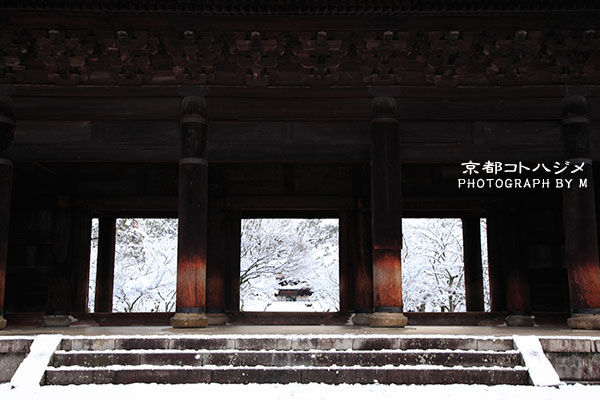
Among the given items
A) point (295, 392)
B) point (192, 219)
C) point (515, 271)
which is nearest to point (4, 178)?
point (192, 219)

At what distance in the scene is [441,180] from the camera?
37.8 feet

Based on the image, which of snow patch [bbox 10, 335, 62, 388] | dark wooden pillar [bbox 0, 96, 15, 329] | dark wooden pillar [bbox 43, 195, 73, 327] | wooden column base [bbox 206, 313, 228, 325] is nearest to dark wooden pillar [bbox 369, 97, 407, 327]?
wooden column base [bbox 206, 313, 228, 325]

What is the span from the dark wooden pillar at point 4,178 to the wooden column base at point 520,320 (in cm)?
880

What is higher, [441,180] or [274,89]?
[274,89]

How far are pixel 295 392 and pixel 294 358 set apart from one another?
0.61 metres

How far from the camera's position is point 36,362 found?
6.15 meters

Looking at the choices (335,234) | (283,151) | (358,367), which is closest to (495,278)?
(283,151)

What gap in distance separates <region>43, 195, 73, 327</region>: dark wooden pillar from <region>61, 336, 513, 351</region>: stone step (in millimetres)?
4676

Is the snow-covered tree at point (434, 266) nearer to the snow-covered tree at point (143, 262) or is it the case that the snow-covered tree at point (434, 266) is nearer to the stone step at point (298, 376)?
the snow-covered tree at point (143, 262)

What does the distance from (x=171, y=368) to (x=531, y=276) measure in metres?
8.05

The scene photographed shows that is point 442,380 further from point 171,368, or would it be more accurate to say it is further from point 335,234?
point 335,234

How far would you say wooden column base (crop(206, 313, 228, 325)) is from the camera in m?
10.3

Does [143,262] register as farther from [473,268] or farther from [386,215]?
[386,215]

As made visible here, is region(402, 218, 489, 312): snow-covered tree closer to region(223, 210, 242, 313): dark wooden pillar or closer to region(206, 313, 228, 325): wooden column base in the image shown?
region(223, 210, 242, 313): dark wooden pillar
